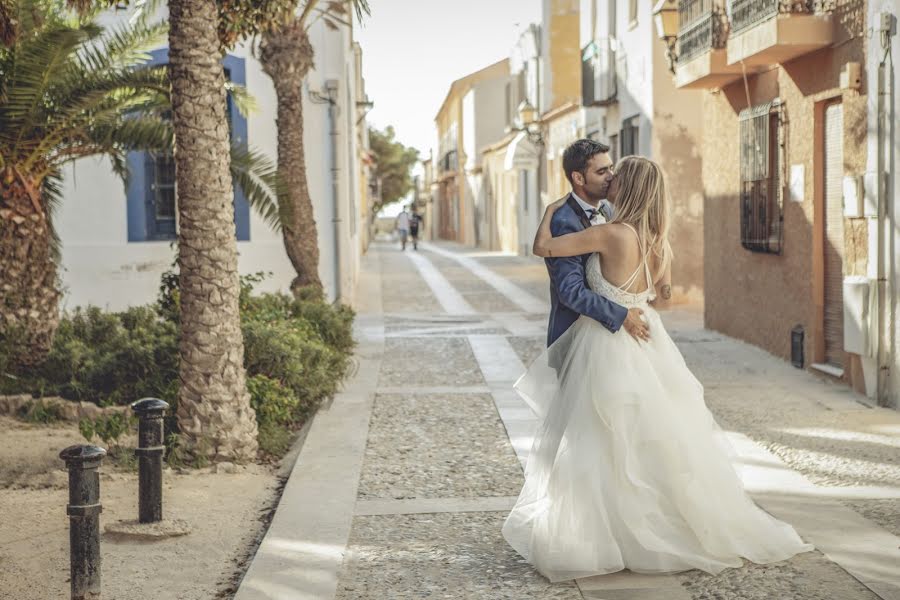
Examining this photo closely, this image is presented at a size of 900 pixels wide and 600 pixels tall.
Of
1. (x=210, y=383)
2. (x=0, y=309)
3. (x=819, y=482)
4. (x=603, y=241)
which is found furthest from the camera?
(x=0, y=309)

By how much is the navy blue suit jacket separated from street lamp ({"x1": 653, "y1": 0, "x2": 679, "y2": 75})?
9.79 meters

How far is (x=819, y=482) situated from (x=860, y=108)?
4.01 metres

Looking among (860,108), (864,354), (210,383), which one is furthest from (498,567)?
(860,108)

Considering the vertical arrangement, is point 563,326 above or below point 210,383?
above

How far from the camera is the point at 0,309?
9891 mm

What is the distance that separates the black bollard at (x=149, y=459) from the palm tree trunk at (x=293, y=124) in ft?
23.4

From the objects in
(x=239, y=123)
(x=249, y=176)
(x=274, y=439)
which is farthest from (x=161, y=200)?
(x=274, y=439)

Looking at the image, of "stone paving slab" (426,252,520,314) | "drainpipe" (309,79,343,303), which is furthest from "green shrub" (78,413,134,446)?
"stone paving slab" (426,252,520,314)

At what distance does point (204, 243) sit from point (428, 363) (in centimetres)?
506

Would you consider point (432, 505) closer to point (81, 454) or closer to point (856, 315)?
point (81, 454)

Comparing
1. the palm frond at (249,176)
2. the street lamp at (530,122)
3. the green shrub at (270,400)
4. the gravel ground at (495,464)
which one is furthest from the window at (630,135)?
the green shrub at (270,400)

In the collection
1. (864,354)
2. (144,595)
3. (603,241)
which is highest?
(603,241)

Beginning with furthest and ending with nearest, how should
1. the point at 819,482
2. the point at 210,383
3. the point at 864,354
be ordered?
1. the point at 864,354
2. the point at 210,383
3. the point at 819,482

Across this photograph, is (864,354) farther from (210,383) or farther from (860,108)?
(210,383)
